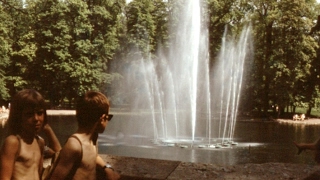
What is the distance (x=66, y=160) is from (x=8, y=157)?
0.32m

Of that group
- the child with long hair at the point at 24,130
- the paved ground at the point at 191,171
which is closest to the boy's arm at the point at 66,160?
the child with long hair at the point at 24,130

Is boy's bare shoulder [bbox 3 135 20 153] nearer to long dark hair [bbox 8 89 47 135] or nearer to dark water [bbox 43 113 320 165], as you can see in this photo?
long dark hair [bbox 8 89 47 135]

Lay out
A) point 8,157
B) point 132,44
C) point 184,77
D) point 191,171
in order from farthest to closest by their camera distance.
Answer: point 132,44 < point 184,77 < point 191,171 < point 8,157

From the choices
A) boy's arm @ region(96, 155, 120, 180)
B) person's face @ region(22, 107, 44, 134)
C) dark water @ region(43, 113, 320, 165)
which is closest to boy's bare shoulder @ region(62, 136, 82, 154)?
boy's arm @ region(96, 155, 120, 180)

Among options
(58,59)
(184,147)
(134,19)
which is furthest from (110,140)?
(134,19)

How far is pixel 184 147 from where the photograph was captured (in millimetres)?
17672

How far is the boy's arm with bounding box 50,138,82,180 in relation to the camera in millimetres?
2027

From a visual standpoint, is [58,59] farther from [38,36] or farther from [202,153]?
[202,153]

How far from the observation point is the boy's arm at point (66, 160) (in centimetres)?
203

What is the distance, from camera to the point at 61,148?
2.21 meters

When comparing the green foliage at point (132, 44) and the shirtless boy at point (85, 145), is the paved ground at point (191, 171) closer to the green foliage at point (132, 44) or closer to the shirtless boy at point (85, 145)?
the shirtless boy at point (85, 145)

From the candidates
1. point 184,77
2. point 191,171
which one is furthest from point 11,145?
point 184,77

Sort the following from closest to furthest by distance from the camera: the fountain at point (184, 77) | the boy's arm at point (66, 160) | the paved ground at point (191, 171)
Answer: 1. the boy's arm at point (66, 160)
2. the paved ground at point (191, 171)
3. the fountain at point (184, 77)

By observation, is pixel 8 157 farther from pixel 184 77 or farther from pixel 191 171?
pixel 184 77
